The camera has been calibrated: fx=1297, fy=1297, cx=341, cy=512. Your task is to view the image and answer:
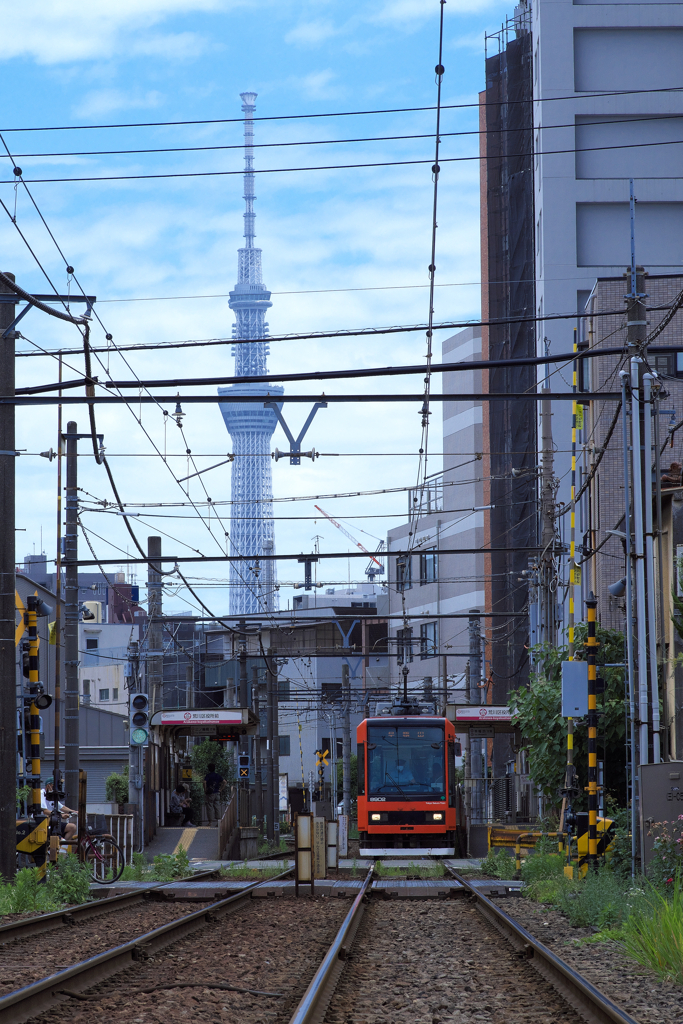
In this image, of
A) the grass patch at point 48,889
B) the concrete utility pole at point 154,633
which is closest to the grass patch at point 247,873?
the grass patch at point 48,889

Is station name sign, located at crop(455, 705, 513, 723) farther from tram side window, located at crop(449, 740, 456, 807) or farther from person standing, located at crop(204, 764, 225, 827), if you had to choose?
person standing, located at crop(204, 764, 225, 827)

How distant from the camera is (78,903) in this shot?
17.2 meters

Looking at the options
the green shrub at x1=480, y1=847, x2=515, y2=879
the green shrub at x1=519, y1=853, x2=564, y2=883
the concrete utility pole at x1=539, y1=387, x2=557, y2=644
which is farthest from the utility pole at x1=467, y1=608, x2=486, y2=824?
the green shrub at x1=519, y1=853, x2=564, y2=883

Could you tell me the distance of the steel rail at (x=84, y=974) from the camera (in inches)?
297

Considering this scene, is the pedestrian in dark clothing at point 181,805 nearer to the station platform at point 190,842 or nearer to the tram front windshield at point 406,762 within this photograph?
the station platform at point 190,842

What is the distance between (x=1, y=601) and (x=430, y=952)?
30.4ft

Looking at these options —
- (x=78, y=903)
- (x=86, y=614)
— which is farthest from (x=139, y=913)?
(x=86, y=614)

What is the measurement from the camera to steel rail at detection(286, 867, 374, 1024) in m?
7.43

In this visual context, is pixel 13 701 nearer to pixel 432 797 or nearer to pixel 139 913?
pixel 139 913

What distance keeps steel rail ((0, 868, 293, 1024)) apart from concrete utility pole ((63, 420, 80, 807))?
11480 millimetres

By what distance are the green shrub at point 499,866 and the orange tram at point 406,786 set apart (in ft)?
20.6

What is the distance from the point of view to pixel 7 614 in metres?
18.4

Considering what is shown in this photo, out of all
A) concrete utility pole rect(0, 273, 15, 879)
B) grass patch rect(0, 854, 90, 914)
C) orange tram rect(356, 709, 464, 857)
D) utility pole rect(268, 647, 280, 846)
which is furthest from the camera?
utility pole rect(268, 647, 280, 846)

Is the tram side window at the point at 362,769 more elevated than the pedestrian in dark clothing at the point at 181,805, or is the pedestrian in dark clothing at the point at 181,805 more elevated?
the tram side window at the point at 362,769
